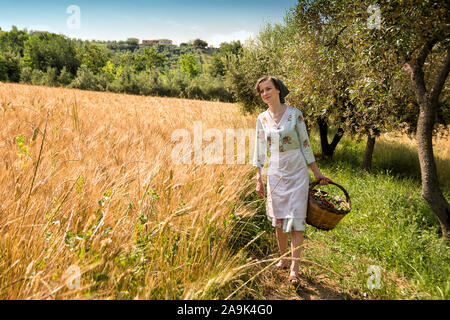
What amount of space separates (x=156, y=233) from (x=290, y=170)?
1.62m

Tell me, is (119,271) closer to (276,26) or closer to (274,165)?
(274,165)

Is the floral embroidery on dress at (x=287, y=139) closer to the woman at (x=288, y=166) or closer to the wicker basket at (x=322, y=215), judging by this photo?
the woman at (x=288, y=166)

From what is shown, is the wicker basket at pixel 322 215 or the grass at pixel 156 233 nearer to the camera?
the grass at pixel 156 233

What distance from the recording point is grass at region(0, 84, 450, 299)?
1.52 metres

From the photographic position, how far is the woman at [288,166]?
108 inches

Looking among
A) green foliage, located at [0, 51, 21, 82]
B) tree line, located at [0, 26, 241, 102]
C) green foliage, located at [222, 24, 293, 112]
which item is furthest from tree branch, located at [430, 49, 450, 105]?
green foliage, located at [0, 51, 21, 82]

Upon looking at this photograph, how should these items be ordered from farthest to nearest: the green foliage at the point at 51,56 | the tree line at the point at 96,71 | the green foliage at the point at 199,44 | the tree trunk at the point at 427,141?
the green foliage at the point at 199,44, the green foliage at the point at 51,56, the tree line at the point at 96,71, the tree trunk at the point at 427,141

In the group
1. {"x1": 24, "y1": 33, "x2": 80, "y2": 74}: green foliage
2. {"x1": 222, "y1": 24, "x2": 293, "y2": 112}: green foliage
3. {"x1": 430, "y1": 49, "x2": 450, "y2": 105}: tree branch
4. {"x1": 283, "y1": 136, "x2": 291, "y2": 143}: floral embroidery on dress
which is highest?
{"x1": 24, "y1": 33, "x2": 80, "y2": 74}: green foliage

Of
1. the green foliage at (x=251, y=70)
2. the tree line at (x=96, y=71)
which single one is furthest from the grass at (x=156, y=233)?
the tree line at (x=96, y=71)

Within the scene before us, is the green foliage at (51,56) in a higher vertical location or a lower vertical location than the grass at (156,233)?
higher

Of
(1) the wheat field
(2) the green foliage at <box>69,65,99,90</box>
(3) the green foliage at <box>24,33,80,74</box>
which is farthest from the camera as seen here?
(3) the green foliage at <box>24,33,80,74</box>

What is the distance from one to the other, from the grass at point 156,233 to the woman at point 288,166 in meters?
0.45

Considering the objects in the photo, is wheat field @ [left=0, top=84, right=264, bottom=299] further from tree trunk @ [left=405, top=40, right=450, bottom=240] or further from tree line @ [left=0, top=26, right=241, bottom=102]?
tree line @ [left=0, top=26, right=241, bottom=102]

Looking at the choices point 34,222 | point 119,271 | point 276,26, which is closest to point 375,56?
point 119,271
